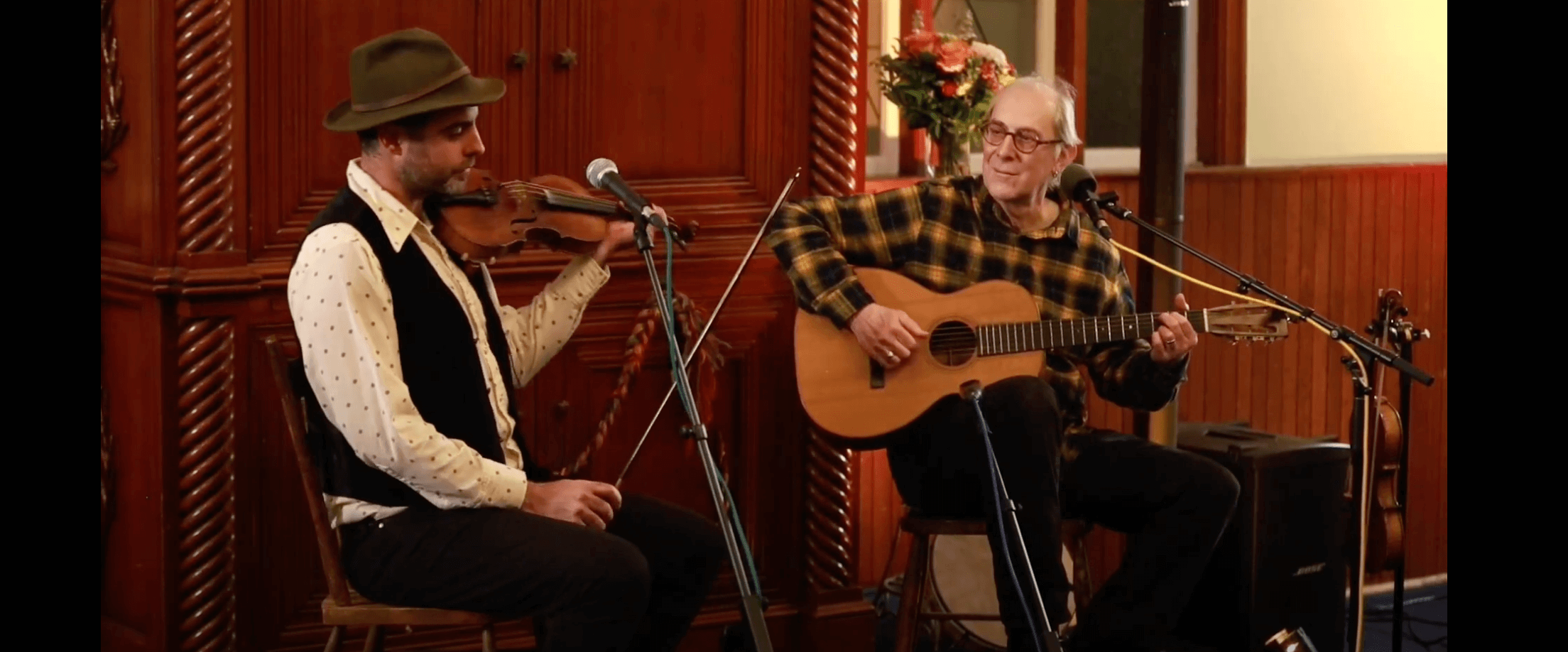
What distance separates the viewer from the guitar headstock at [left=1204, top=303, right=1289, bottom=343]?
3.47m

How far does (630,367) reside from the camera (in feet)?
12.1

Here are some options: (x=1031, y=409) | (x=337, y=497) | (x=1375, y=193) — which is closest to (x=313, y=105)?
(x=337, y=497)

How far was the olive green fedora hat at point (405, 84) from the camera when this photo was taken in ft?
9.69

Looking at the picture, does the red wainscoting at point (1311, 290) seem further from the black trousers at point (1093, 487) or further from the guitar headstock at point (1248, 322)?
the guitar headstock at point (1248, 322)

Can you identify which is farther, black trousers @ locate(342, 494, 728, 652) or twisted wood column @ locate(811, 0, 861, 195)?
twisted wood column @ locate(811, 0, 861, 195)

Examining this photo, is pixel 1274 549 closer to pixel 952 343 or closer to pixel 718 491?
pixel 952 343

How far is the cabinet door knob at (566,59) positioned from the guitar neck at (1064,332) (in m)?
0.97

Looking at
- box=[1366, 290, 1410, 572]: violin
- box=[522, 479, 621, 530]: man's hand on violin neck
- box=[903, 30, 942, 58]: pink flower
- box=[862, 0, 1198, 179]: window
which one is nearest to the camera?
box=[522, 479, 621, 530]: man's hand on violin neck

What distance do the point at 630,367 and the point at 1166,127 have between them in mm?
1374

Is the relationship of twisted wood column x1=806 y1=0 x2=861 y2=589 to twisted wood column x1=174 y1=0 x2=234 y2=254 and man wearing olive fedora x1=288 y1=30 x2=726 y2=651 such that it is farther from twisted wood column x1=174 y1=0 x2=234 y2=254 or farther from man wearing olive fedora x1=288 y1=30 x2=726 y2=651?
twisted wood column x1=174 y1=0 x2=234 y2=254

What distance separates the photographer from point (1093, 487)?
3646 mm

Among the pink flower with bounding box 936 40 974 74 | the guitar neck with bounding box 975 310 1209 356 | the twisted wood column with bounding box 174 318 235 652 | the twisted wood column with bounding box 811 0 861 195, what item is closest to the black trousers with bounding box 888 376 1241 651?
the guitar neck with bounding box 975 310 1209 356

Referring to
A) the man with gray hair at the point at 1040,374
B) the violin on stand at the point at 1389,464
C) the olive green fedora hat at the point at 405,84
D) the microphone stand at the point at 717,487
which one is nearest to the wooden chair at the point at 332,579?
the olive green fedora hat at the point at 405,84

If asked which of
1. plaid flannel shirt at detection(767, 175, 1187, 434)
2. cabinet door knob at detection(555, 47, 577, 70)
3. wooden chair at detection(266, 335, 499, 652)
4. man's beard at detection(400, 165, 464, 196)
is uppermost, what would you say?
cabinet door knob at detection(555, 47, 577, 70)
